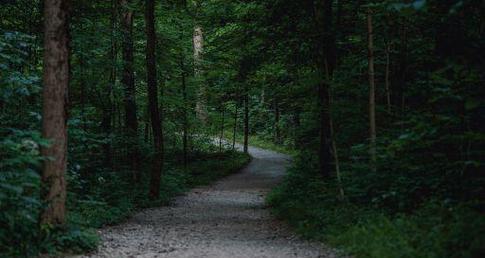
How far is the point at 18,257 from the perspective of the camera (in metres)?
7.37

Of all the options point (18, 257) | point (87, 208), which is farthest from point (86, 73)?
point (18, 257)

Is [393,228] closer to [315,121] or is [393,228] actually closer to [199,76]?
[315,121]

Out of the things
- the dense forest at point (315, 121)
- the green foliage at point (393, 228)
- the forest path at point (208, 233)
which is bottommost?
the forest path at point (208, 233)

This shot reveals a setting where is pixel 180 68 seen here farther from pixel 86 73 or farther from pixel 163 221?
pixel 163 221

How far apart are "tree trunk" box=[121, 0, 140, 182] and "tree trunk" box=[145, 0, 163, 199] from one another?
3.99 ft

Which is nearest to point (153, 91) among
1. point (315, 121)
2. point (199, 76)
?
point (315, 121)

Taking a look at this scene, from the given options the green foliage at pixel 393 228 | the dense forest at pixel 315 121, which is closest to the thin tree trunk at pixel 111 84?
the dense forest at pixel 315 121

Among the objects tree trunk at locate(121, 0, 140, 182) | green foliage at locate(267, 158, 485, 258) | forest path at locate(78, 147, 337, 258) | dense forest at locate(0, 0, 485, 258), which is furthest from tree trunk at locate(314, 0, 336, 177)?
tree trunk at locate(121, 0, 140, 182)

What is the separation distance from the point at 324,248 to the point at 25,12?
12033 mm

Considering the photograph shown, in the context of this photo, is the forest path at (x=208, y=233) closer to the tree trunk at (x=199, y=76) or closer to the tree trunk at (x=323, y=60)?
the tree trunk at (x=323, y=60)

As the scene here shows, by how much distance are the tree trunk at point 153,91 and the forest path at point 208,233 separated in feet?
3.73

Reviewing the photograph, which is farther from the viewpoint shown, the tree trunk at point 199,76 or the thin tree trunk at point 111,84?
the tree trunk at point 199,76

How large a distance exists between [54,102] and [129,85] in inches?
392

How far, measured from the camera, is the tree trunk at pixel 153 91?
16.2 metres
